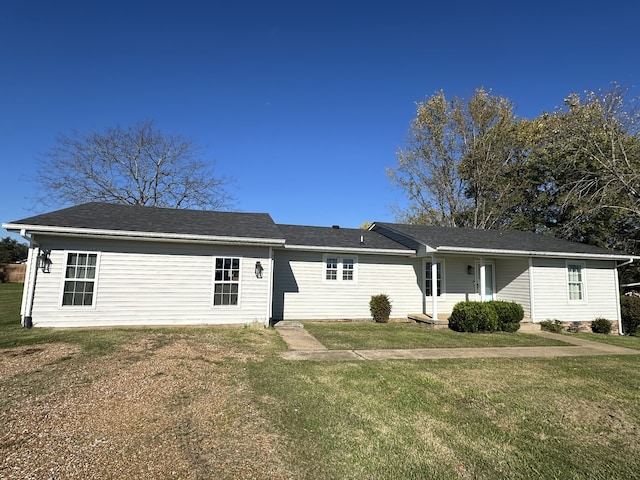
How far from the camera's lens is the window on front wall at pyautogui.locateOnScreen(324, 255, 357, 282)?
43.5 ft

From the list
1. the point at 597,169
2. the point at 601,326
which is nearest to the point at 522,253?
the point at 601,326

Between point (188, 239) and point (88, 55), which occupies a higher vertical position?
point (88, 55)

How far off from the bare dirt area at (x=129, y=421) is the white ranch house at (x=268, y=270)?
3.57m

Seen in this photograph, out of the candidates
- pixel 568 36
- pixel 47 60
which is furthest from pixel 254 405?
pixel 47 60

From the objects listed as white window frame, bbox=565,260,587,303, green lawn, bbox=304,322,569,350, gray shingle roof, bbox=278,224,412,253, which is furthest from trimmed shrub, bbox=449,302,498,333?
white window frame, bbox=565,260,587,303

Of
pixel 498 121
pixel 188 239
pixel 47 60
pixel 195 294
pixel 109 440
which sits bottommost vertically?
pixel 109 440

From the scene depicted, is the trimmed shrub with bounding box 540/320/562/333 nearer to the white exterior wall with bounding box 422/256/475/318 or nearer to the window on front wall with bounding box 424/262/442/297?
the white exterior wall with bounding box 422/256/475/318

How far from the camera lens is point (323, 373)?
595 centimetres

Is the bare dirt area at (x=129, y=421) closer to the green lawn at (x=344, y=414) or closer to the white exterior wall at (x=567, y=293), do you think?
the green lawn at (x=344, y=414)

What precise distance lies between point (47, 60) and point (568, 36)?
2048 centimetres

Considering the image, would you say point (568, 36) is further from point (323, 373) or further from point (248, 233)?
point (323, 373)

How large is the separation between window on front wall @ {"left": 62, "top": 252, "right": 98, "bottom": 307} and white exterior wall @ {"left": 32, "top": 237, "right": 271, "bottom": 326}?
0.12 meters

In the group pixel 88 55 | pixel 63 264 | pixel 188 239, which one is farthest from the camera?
pixel 88 55

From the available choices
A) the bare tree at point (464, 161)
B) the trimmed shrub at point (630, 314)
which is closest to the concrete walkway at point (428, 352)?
the trimmed shrub at point (630, 314)
